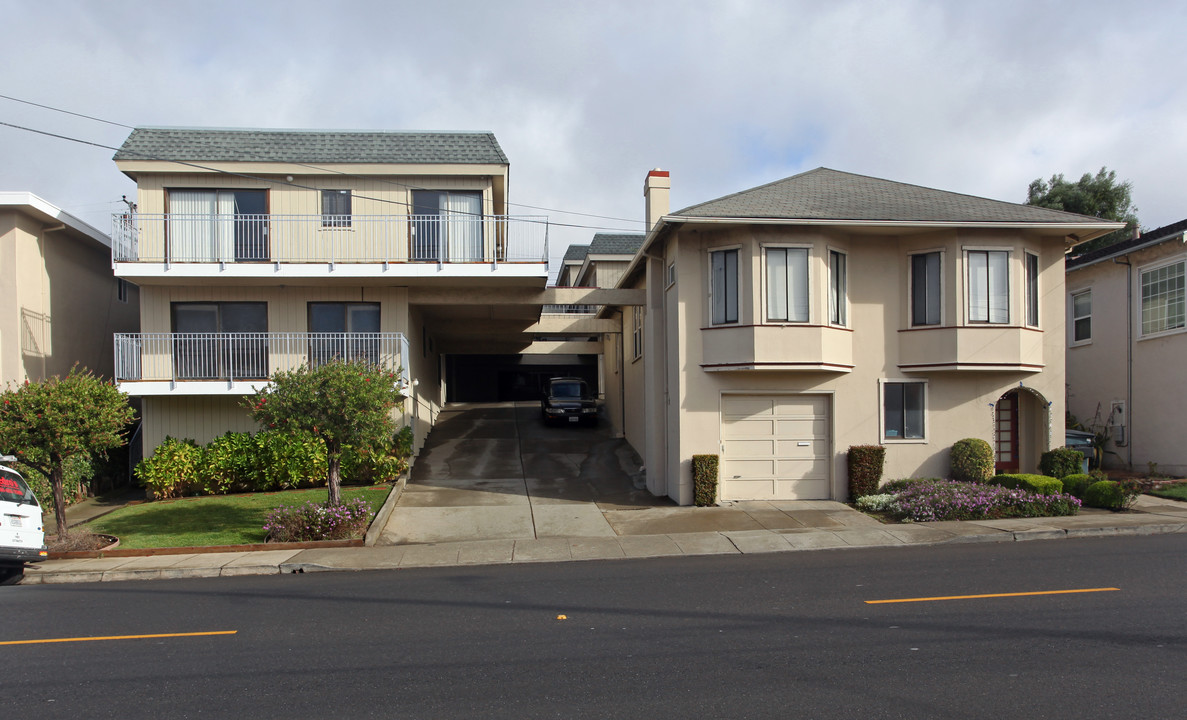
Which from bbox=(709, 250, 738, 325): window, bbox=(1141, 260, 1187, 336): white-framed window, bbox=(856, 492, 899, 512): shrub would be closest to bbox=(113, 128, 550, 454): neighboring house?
bbox=(709, 250, 738, 325): window

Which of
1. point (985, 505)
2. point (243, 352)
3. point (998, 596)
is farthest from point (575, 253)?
point (998, 596)

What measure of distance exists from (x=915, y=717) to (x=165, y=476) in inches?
649

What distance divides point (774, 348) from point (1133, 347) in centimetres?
→ 1055

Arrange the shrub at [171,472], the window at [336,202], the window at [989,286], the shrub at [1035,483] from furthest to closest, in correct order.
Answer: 1. the window at [336,202]
2. the shrub at [171,472]
3. the window at [989,286]
4. the shrub at [1035,483]

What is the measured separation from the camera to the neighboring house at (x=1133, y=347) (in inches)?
703

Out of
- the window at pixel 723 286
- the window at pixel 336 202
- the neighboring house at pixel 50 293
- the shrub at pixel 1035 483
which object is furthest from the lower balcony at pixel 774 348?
A: the neighboring house at pixel 50 293

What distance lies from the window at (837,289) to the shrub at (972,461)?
3.50m

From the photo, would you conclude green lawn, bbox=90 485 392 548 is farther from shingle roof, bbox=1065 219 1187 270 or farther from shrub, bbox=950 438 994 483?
shingle roof, bbox=1065 219 1187 270

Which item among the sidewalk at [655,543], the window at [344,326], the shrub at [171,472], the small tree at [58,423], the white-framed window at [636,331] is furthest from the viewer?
the white-framed window at [636,331]

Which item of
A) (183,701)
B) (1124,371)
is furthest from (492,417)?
(183,701)

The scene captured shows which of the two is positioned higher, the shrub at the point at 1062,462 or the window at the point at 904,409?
the window at the point at 904,409

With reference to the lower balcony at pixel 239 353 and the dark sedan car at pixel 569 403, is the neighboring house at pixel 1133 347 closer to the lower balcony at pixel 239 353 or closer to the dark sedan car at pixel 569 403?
the dark sedan car at pixel 569 403

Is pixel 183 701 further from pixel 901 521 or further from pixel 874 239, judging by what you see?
pixel 874 239

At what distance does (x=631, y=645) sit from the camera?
679cm
